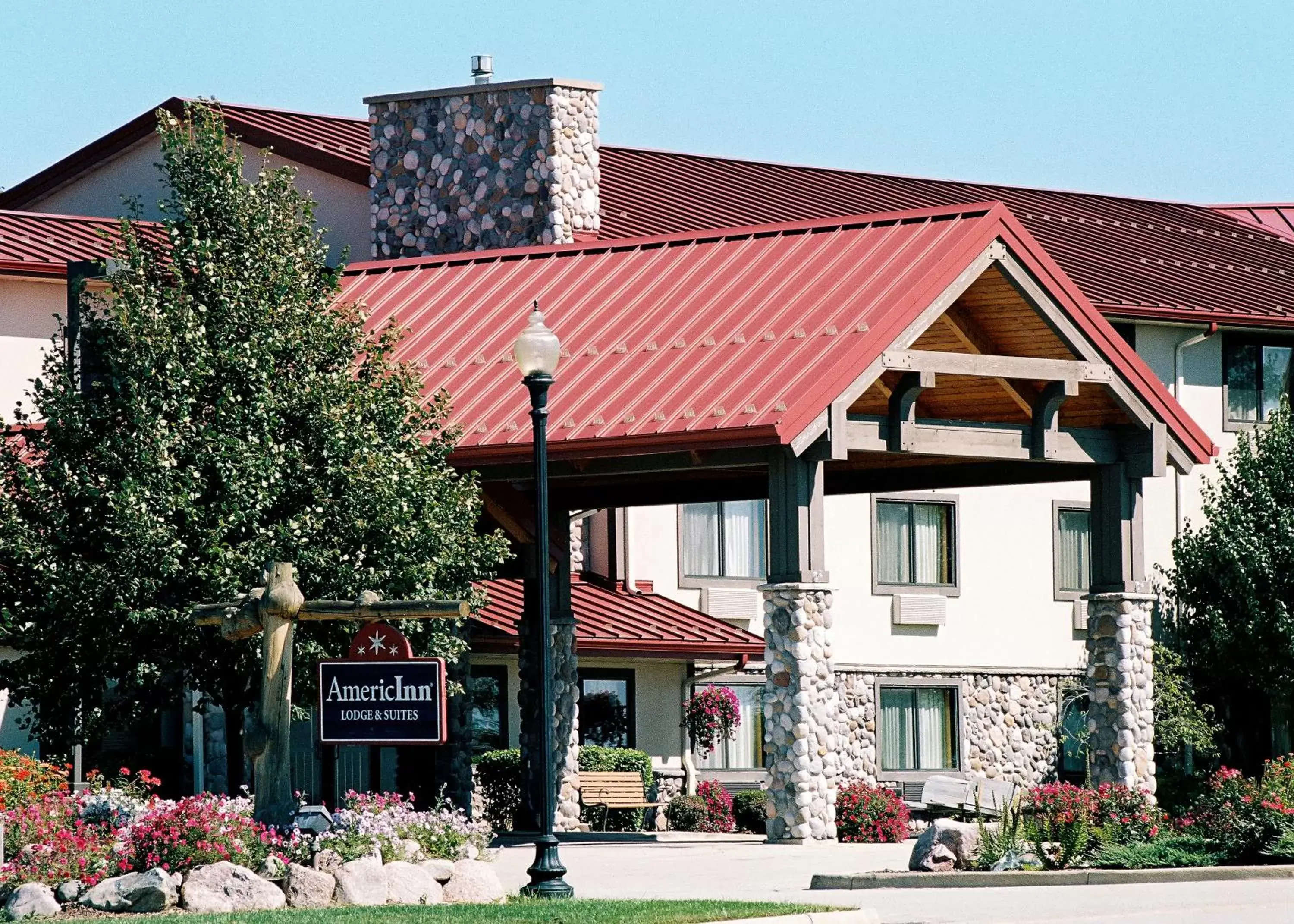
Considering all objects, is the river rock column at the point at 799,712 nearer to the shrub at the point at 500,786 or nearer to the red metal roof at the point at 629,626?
the red metal roof at the point at 629,626

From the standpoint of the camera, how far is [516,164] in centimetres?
3397

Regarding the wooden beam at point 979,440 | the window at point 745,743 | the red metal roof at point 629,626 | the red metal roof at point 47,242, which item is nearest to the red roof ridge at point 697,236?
the wooden beam at point 979,440

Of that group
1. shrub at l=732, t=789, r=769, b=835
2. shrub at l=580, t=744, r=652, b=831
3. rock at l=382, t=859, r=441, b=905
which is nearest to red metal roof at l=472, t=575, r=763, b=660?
shrub at l=580, t=744, r=652, b=831

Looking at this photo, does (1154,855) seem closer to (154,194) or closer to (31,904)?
(31,904)

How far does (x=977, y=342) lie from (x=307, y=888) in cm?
1161

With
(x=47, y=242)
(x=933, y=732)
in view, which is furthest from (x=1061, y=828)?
(x=47, y=242)

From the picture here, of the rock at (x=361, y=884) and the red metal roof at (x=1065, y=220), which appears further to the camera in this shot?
the red metal roof at (x=1065, y=220)

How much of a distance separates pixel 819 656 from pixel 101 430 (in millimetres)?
7447

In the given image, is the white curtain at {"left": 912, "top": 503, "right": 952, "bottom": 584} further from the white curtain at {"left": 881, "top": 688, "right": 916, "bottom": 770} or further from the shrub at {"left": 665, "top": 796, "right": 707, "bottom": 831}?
the shrub at {"left": 665, "top": 796, "right": 707, "bottom": 831}

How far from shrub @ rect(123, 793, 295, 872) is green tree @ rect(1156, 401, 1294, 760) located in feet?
66.0

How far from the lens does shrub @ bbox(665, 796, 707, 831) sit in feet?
103

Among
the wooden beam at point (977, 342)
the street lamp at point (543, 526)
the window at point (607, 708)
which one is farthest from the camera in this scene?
the window at point (607, 708)

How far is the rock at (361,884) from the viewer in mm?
18031

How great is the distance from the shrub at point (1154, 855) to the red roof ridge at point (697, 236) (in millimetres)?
6903
